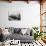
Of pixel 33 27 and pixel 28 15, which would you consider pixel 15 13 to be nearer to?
pixel 28 15

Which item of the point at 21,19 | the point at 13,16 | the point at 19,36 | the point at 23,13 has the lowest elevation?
the point at 19,36

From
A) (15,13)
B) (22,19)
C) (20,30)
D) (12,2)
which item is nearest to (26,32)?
(20,30)

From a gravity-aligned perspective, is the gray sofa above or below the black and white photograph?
below

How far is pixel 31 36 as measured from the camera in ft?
14.0

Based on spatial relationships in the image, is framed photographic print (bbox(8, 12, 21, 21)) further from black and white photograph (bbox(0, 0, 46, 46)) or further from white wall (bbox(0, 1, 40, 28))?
white wall (bbox(0, 1, 40, 28))

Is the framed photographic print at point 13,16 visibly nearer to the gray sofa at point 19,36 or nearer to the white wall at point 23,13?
the white wall at point 23,13

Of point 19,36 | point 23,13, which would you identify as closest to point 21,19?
point 23,13

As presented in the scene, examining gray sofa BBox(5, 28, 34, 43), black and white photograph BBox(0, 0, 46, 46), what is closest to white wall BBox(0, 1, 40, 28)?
black and white photograph BBox(0, 0, 46, 46)

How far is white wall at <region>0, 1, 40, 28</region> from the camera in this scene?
14.0 feet

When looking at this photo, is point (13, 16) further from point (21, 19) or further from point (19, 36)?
point (19, 36)

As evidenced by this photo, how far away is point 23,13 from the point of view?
14.1 ft

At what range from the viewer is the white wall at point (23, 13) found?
428 centimetres

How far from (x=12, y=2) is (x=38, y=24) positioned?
132 cm

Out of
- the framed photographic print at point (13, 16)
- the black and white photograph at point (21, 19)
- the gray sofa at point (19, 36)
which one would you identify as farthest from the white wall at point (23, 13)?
the gray sofa at point (19, 36)
